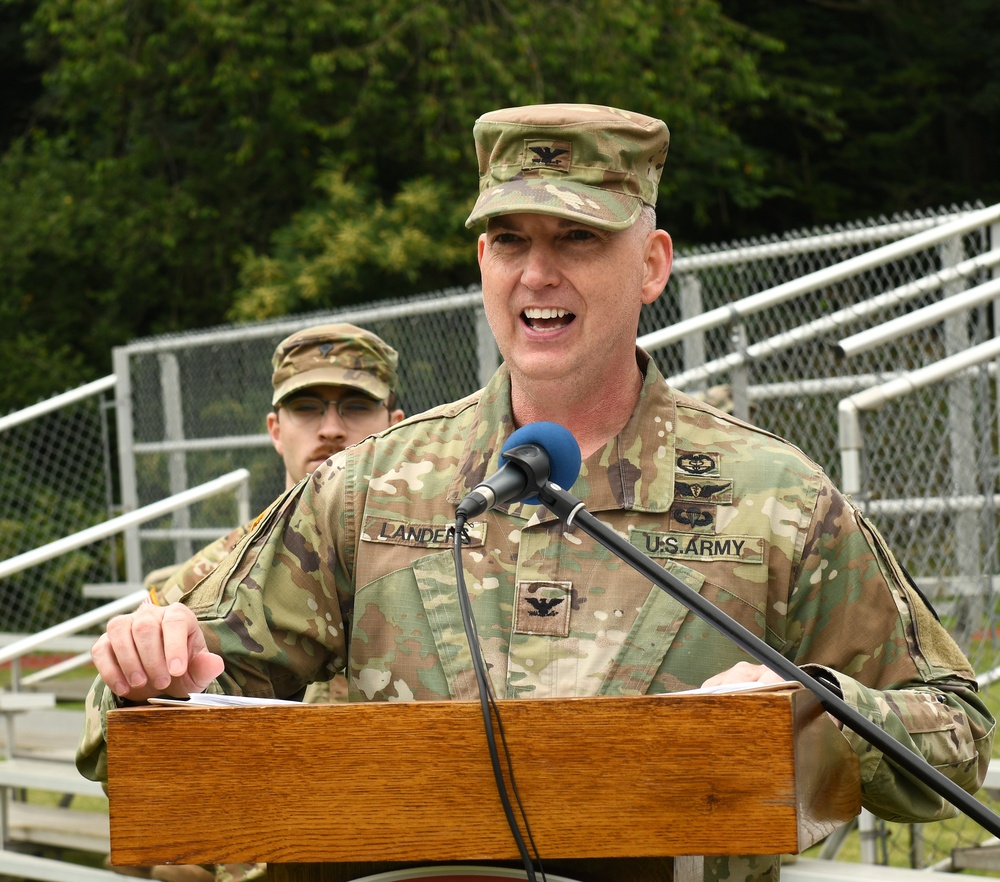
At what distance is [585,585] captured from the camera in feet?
7.80

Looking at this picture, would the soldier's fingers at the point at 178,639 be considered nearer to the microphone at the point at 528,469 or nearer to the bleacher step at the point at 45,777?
the microphone at the point at 528,469

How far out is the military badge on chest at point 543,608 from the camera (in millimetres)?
2354

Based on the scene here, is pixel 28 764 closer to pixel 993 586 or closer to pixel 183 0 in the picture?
pixel 993 586

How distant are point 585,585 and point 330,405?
298 centimetres

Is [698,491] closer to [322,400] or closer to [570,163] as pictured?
[570,163]

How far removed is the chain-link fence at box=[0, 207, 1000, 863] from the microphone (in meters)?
2.46

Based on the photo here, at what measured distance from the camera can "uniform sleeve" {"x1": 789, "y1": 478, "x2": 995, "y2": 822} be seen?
2.19 m

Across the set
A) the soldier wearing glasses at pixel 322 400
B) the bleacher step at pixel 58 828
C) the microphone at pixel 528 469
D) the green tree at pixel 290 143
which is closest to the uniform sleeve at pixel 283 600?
the microphone at pixel 528 469

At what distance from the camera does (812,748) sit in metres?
1.69

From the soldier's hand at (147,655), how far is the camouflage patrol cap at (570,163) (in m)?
0.84

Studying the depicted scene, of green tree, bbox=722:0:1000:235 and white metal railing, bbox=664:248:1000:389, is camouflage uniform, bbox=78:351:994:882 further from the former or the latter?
green tree, bbox=722:0:1000:235

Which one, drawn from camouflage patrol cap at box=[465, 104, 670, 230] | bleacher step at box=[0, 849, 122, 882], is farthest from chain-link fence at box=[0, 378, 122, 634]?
camouflage patrol cap at box=[465, 104, 670, 230]

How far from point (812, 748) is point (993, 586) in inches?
126

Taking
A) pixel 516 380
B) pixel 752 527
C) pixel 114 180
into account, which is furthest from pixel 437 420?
pixel 114 180
